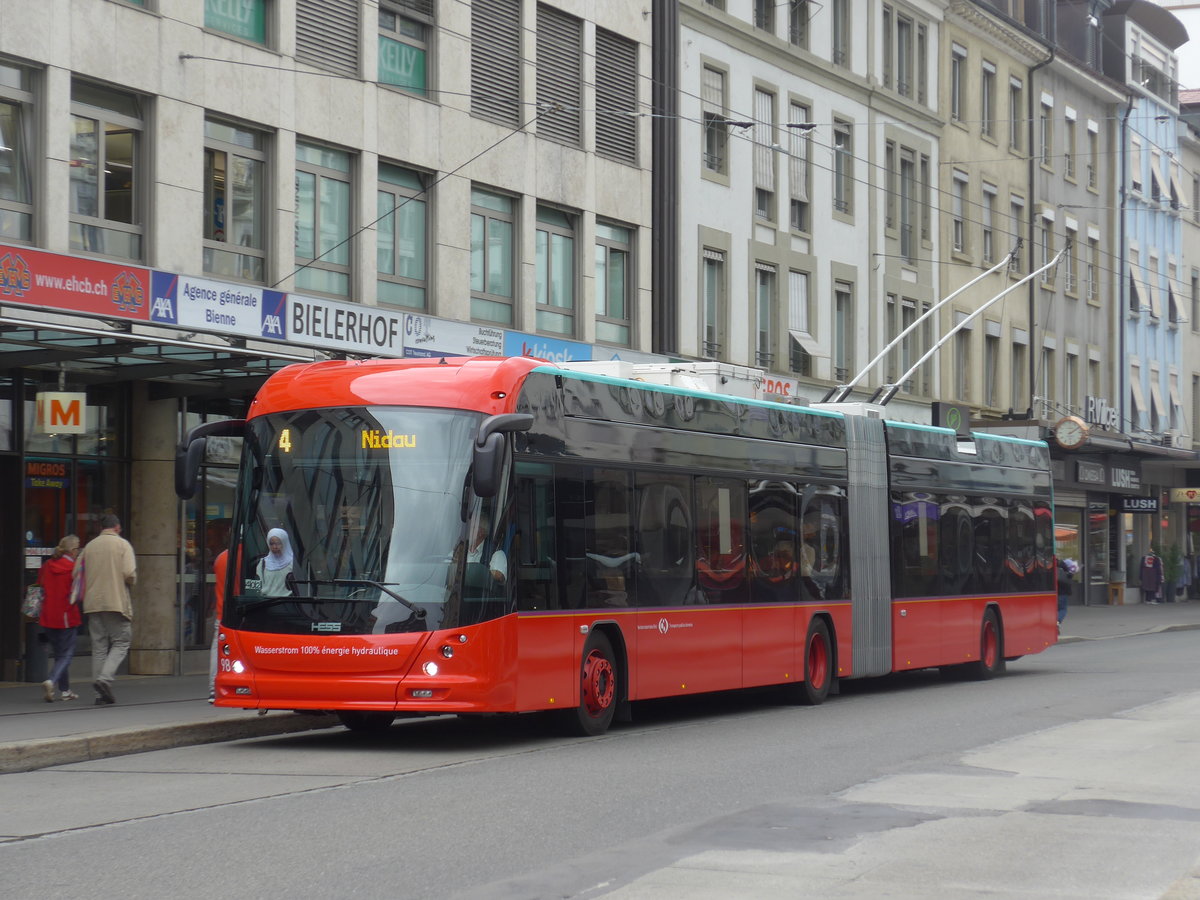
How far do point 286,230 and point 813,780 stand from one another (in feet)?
43.6

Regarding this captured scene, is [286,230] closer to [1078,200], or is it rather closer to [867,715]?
[867,715]

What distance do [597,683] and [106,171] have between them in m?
9.09

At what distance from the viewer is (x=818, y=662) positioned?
65.1 feet

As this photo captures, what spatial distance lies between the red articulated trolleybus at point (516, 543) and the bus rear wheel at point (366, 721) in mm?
42

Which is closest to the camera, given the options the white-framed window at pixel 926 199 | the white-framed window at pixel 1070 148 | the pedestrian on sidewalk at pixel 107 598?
the pedestrian on sidewalk at pixel 107 598

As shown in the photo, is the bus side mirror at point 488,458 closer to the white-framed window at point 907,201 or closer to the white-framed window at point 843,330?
the white-framed window at point 843,330

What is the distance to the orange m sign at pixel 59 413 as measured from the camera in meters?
20.4

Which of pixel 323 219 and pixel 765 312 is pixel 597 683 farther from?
pixel 765 312

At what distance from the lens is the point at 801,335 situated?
3712cm

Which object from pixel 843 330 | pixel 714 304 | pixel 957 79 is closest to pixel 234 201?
pixel 714 304

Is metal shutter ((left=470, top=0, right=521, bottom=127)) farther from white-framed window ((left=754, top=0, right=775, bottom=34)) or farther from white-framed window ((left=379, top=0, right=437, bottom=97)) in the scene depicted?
white-framed window ((left=754, top=0, right=775, bottom=34))

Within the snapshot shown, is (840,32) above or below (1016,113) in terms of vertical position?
below

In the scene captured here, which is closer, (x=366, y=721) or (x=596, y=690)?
(x=596, y=690)

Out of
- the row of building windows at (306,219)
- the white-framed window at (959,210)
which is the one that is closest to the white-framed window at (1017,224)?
the white-framed window at (959,210)
